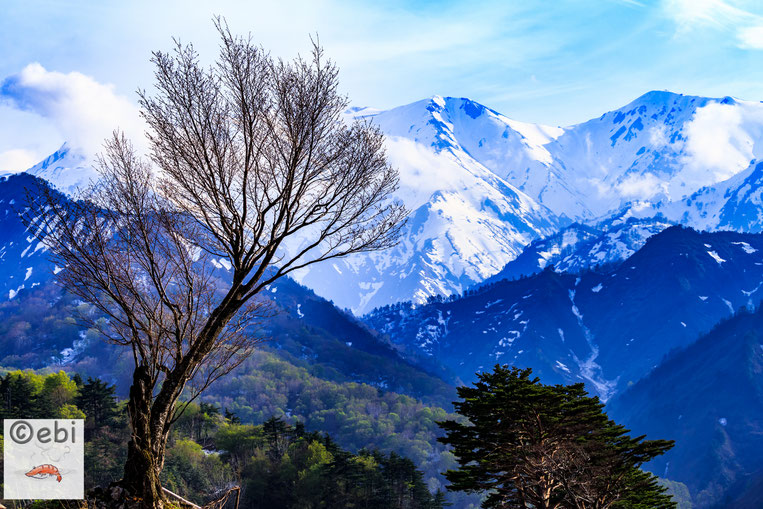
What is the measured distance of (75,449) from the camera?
1287 centimetres

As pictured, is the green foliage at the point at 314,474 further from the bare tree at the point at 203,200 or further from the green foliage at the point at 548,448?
the bare tree at the point at 203,200

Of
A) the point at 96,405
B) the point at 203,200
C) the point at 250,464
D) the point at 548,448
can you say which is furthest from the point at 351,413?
the point at 203,200

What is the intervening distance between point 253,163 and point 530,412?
1823cm

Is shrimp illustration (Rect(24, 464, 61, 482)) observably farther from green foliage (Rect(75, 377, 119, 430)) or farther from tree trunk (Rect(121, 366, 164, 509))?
green foliage (Rect(75, 377, 119, 430))

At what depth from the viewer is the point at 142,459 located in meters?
9.94

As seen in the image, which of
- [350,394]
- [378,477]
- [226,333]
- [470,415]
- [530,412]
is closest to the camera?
[226,333]

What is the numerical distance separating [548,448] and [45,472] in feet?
59.3

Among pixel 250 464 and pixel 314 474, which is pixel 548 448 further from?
pixel 250 464

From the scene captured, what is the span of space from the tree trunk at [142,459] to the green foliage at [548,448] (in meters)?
16.2

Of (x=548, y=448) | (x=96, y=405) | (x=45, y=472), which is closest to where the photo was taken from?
(x=45, y=472)

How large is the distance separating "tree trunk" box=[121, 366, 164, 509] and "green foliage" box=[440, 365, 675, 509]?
637 inches

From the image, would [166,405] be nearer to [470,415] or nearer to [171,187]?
[171,187]

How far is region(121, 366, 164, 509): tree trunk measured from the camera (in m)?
9.89

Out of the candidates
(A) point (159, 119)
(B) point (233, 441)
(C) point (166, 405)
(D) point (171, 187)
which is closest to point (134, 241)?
(D) point (171, 187)
